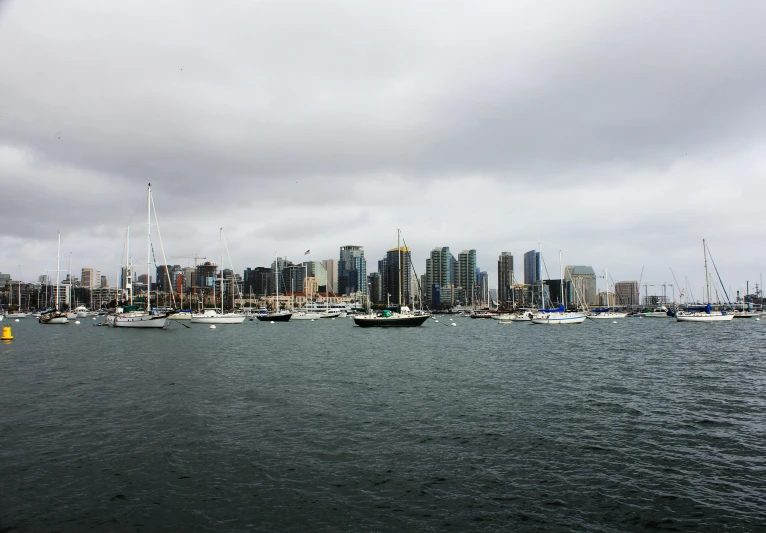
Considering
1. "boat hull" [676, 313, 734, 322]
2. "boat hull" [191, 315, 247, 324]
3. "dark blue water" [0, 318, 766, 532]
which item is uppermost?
"dark blue water" [0, 318, 766, 532]

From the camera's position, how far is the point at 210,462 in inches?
669

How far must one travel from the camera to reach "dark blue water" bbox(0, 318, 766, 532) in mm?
12953

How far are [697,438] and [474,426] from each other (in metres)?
8.98

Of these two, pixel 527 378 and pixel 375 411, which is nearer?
pixel 375 411

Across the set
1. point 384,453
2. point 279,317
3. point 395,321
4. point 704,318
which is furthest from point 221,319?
point 704,318

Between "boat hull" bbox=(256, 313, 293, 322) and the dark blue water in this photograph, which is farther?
Result: "boat hull" bbox=(256, 313, 293, 322)

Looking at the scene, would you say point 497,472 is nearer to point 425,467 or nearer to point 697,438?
point 425,467

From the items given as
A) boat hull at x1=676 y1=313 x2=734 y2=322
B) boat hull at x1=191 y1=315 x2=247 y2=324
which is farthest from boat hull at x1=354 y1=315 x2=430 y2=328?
boat hull at x1=676 y1=313 x2=734 y2=322

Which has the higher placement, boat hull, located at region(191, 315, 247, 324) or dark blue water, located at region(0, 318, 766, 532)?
dark blue water, located at region(0, 318, 766, 532)

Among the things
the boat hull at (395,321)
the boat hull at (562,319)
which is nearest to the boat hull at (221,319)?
the boat hull at (395,321)

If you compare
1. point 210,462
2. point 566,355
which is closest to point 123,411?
point 210,462

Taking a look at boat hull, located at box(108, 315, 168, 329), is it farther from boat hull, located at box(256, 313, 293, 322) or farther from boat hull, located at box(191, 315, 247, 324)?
boat hull, located at box(256, 313, 293, 322)

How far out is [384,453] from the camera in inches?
703

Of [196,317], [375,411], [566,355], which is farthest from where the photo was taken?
[196,317]
